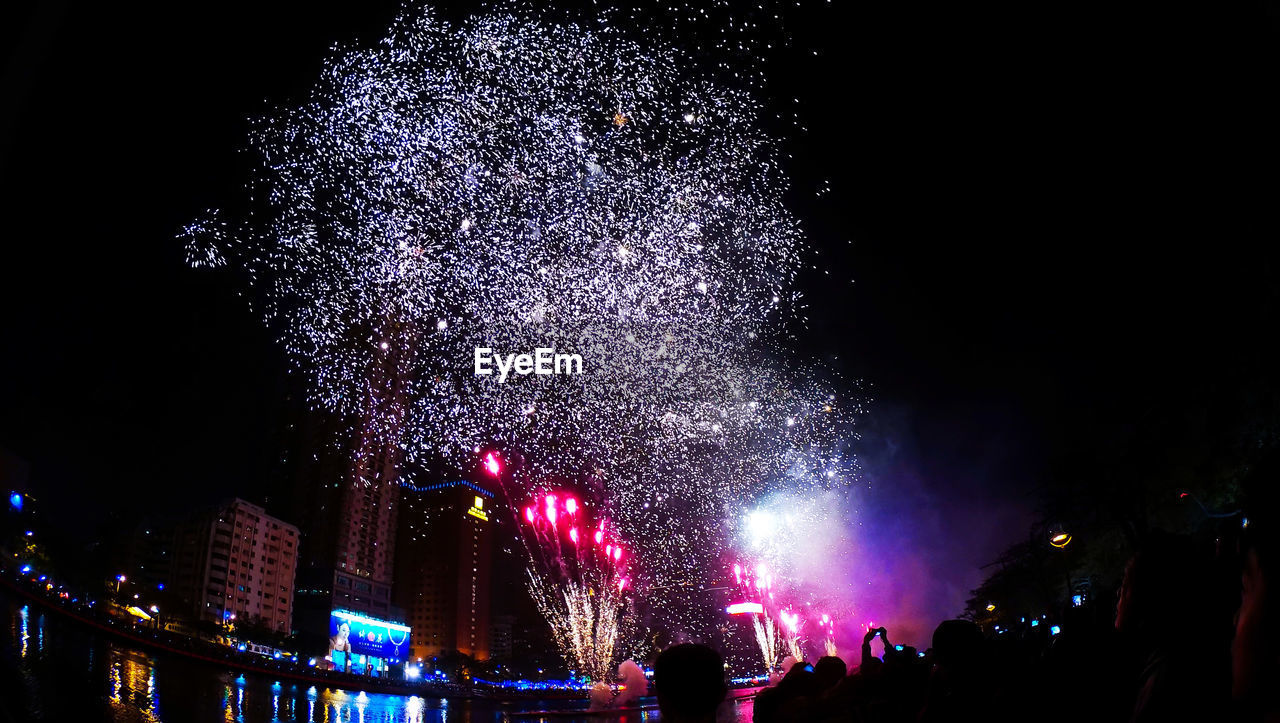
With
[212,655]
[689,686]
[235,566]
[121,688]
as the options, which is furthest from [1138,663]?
[235,566]

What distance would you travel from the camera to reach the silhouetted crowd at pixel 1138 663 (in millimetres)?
1366

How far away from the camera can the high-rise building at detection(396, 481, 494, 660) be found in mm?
131625

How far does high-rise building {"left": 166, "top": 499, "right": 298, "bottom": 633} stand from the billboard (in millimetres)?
8481

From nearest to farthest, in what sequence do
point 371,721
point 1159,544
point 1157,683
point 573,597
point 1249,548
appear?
1. point 1249,548
2. point 1157,683
3. point 1159,544
4. point 371,721
5. point 573,597

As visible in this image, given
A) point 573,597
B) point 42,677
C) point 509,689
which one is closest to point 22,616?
point 42,677

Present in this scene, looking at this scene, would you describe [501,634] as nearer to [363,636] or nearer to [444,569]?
[444,569]

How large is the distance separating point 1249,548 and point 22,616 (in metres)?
30.3

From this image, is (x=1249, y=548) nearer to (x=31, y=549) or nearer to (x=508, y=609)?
(x=31, y=549)

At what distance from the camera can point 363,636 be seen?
92.9 meters

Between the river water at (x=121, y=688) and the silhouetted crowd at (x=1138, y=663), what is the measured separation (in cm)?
866

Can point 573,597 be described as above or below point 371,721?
above

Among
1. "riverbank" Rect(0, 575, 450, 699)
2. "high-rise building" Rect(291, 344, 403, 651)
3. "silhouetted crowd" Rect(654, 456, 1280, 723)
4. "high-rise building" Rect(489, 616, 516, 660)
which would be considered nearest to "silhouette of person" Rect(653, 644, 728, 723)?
"silhouetted crowd" Rect(654, 456, 1280, 723)

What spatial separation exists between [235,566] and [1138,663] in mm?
106336

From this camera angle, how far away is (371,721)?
2095 cm
